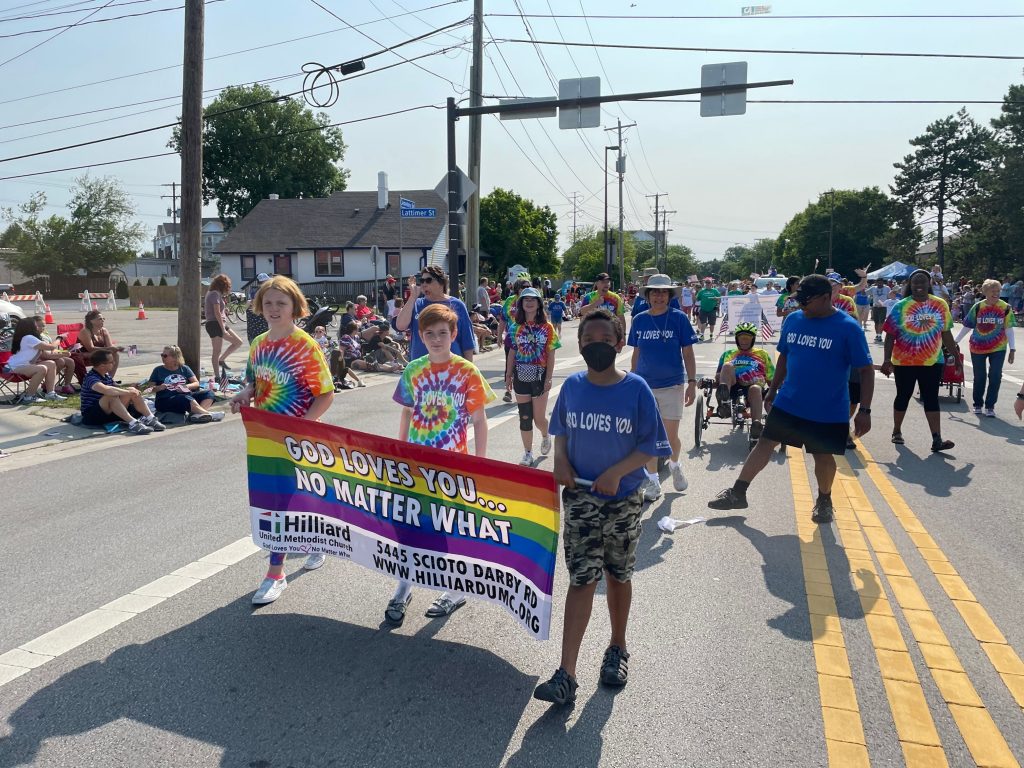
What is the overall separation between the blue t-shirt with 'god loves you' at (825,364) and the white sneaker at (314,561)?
3.70 meters

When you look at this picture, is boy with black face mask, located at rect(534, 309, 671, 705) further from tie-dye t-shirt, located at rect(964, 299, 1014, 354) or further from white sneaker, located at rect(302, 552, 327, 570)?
tie-dye t-shirt, located at rect(964, 299, 1014, 354)

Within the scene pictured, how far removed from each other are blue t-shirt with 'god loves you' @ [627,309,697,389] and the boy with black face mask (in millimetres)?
3469

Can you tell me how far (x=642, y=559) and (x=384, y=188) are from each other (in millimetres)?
52794

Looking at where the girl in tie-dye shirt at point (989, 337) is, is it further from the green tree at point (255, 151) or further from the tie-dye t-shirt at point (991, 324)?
the green tree at point (255, 151)

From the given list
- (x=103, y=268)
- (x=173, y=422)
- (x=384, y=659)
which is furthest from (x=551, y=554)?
(x=103, y=268)

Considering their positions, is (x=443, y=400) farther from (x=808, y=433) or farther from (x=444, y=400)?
(x=808, y=433)

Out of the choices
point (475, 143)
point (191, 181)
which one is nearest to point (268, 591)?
point (191, 181)

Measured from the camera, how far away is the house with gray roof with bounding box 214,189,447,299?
54156 mm

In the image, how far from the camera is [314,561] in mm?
5402

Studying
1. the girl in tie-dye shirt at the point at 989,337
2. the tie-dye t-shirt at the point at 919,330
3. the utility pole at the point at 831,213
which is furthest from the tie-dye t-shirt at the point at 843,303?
the utility pole at the point at 831,213

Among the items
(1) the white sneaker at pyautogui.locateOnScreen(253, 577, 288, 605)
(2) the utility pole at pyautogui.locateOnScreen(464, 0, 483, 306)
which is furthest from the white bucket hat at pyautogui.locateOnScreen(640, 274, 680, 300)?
(2) the utility pole at pyautogui.locateOnScreen(464, 0, 483, 306)

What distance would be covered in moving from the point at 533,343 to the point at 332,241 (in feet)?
159

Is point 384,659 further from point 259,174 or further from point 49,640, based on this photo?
point 259,174

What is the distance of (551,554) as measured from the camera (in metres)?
3.72
